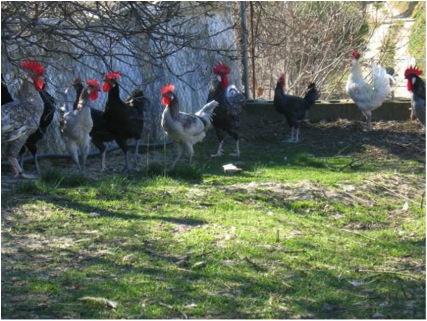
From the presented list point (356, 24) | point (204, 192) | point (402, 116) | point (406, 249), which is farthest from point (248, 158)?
point (356, 24)

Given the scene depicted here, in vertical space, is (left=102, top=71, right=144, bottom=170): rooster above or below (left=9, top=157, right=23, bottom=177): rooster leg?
above

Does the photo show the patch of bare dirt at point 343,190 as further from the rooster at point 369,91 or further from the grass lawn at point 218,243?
the rooster at point 369,91

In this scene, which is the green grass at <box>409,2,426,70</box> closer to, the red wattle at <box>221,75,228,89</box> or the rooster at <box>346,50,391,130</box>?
the rooster at <box>346,50,391,130</box>

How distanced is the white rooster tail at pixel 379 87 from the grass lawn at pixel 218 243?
2885mm

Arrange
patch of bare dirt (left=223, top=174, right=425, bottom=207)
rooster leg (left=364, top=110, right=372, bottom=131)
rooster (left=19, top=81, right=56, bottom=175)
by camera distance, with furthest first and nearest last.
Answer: rooster leg (left=364, top=110, right=372, bottom=131), rooster (left=19, top=81, right=56, bottom=175), patch of bare dirt (left=223, top=174, right=425, bottom=207)

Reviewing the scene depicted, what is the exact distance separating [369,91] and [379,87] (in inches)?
7.3

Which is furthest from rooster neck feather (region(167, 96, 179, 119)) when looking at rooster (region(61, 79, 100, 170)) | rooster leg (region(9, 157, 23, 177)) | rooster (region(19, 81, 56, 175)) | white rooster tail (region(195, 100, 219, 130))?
rooster leg (region(9, 157, 23, 177))

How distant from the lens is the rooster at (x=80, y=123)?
10.1 meters

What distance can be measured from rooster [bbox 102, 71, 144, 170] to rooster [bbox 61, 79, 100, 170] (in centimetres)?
22

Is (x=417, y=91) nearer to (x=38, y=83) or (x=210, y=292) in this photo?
(x=38, y=83)

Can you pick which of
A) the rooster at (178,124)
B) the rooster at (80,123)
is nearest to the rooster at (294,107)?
→ the rooster at (178,124)

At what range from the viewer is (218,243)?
6.59 m

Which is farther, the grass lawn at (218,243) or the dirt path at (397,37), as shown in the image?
the dirt path at (397,37)

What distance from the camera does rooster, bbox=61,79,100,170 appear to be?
396 inches
